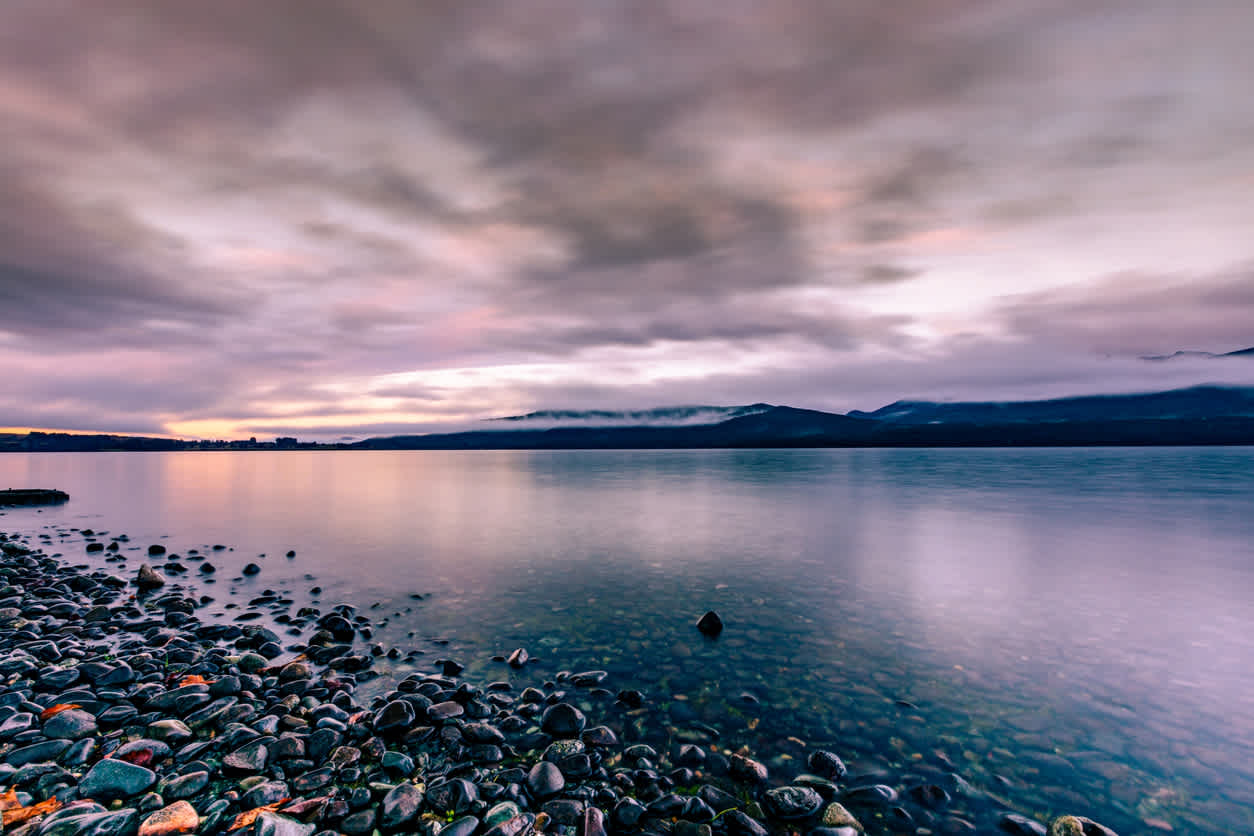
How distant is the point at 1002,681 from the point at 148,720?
63.3 ft

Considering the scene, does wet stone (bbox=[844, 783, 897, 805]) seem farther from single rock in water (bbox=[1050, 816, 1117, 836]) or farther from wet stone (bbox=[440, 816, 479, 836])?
wet stone (bbox=[440, 816, 479, 836])

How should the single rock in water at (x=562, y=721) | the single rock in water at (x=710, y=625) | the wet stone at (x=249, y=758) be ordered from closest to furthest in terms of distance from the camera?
1. the wet stone at (x=249, y=758)
2. the single rock in water at (x=562, y=721)
3. the single rock in water at (x=710, y=625)

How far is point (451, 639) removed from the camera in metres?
16.5

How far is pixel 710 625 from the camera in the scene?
17.2 metres

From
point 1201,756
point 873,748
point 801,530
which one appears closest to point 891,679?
point 873,748

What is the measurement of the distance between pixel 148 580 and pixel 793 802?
27.4 meters

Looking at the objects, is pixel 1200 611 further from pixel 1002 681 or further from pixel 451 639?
pixel 451 639

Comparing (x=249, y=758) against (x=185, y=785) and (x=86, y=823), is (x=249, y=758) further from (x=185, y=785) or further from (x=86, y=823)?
(x=86, y=823)

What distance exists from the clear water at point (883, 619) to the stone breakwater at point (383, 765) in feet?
3.41

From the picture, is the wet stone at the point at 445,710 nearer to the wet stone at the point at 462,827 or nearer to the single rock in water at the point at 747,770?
the wet stone at the point at 462,827

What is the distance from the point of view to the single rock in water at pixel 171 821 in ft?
22.9

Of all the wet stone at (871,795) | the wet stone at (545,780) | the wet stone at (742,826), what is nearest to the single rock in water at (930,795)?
the wet stone at (871,795)

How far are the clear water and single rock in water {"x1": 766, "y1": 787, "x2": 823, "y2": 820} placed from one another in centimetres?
106

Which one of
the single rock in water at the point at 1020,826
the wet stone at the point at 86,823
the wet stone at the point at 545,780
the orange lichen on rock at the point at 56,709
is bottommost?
the single rock in water at the point at 1020,826
